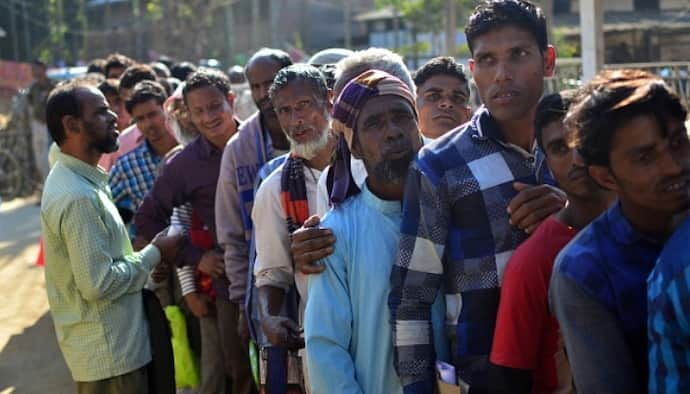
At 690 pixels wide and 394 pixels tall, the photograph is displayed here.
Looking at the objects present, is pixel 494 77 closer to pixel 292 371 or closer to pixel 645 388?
pixel 645 388

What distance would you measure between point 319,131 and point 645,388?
1.85 m

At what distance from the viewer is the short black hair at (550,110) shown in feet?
7.18

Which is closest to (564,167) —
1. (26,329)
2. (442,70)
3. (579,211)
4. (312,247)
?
(579,211)

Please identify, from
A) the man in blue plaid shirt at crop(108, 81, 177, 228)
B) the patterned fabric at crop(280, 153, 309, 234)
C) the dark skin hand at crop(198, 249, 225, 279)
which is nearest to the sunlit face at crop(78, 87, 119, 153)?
the dark skin hand at crop(198, 249, 225, 279)

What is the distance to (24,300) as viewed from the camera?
8711 millimetres

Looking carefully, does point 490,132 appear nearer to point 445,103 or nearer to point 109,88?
point 445,103

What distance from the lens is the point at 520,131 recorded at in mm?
2457

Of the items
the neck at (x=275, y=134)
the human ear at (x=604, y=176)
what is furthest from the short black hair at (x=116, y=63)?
the human ear at (x=604, y=176)

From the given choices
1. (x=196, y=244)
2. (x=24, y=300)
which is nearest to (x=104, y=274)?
(x=196, y=244)

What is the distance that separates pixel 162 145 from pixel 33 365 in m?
2.35

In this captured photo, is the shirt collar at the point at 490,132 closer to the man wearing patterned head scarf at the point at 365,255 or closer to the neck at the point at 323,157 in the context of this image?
the man wearing patterned head scarf at the point at 365,255

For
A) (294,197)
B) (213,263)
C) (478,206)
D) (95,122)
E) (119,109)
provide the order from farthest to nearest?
(119,109), (213,263), (95,122), (294,197), (478,206)

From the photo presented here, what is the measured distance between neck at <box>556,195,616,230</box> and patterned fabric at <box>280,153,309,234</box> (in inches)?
52.5

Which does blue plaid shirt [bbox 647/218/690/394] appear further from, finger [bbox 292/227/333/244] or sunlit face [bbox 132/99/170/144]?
sunlit face [bbox 132/99/170/144]
